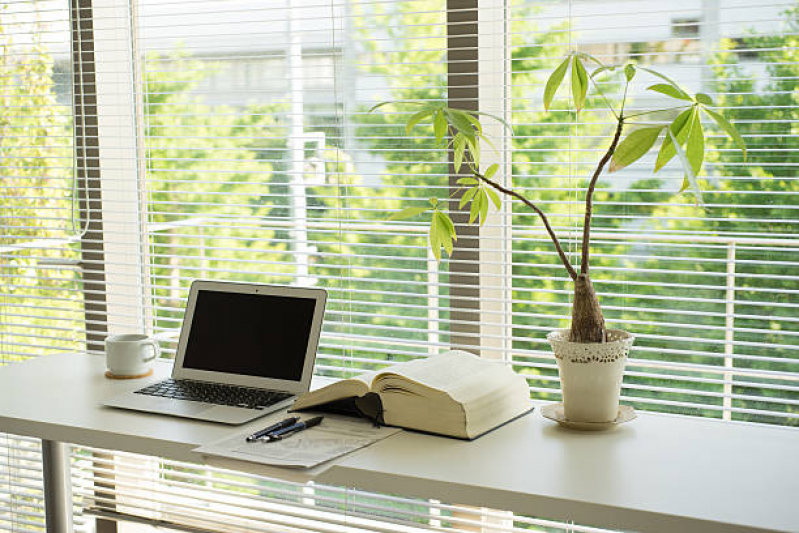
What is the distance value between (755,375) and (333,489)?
3.53 ft

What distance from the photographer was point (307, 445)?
1.48m

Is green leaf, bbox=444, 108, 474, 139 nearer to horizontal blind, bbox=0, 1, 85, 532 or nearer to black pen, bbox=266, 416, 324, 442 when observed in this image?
black pen, bbox=266, 416, 324, 442

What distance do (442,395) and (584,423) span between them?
0.85ft

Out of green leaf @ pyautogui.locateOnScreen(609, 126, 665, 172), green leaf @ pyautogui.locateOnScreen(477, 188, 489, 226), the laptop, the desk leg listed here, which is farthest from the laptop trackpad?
green leaf @ pyautogui.locateOnScreen(609, 126, 665, 172)

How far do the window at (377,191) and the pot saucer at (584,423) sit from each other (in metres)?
0.29

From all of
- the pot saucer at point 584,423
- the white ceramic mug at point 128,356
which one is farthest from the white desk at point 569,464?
the white ceramic mug at point 128,356

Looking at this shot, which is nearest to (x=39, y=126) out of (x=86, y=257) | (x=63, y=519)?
(x=86, y=257)

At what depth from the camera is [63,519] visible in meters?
2.04

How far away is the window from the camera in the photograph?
6.23ft

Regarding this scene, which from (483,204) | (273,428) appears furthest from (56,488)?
(483,204)

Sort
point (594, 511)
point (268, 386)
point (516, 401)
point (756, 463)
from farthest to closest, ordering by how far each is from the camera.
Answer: point (268, 386), point (516, 401), point (756, 463), point (594, 511)

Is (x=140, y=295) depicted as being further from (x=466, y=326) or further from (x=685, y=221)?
(x=685, y=221)

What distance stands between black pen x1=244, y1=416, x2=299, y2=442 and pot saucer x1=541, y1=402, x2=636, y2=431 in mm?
455

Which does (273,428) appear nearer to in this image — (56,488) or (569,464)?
(569,464)
